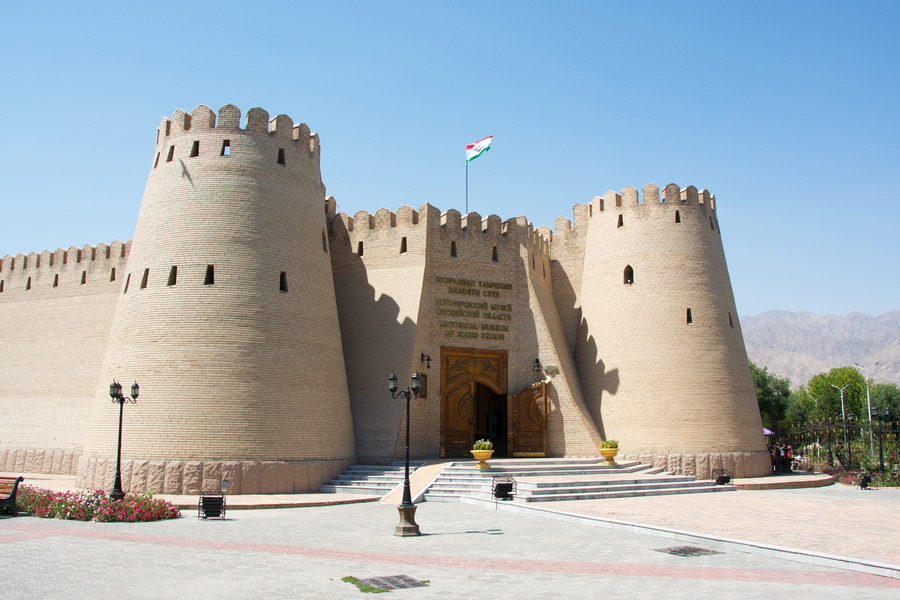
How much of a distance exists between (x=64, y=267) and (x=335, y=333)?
566 inches

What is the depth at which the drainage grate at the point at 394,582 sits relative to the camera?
869 centimetres

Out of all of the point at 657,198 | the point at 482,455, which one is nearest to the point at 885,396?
the point at 657,198

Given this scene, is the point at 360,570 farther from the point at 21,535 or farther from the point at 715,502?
the point at 715,502

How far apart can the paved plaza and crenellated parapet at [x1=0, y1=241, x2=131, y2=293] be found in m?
15.1

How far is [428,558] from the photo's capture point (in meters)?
10.6

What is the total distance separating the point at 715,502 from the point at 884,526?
490 centimetres

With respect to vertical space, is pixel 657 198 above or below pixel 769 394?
above

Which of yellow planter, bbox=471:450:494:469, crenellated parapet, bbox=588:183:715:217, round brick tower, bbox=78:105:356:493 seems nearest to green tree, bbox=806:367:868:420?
crenellated parapet, bbox=588:183:715:217

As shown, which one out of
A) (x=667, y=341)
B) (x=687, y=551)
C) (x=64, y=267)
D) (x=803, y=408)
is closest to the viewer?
(x=687, y=551)

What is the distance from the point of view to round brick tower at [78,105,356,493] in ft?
62.5

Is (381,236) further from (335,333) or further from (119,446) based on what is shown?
(119,446)

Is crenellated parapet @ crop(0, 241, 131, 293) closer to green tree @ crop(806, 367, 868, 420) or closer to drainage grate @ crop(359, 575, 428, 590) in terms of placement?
drainage grate @ crop(359, 575, 428, 590)

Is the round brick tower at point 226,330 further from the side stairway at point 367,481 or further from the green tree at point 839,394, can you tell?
the green tree at point 839,394

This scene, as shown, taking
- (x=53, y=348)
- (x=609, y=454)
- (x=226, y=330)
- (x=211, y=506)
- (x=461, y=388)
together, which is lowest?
(x=211, y=506)
